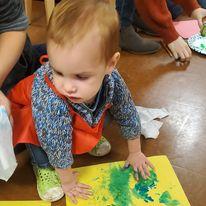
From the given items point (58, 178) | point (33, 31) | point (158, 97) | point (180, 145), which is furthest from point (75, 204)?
point (33, 31)

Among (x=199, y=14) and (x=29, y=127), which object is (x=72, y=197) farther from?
(x=199, y=14)

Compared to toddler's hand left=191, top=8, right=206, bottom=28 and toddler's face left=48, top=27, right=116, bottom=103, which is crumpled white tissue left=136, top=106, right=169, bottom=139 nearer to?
toddler's face left=48, top=27, right=116, bottom=103

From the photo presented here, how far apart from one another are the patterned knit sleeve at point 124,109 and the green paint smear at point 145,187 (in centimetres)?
12

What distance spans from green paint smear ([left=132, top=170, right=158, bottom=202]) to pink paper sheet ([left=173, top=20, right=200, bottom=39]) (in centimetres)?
88

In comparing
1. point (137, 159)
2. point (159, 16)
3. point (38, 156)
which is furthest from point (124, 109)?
point (159, 16)

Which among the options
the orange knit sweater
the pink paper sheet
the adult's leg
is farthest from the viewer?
the pink paper sheet

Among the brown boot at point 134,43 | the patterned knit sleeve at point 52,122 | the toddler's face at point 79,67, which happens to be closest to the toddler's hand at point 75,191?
the patterned knit sleeve at point 52,122

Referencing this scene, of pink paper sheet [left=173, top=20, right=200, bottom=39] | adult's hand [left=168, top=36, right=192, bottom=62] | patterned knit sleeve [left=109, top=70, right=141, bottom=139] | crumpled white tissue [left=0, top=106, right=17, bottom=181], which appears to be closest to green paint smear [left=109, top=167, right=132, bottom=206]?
patterned knit sleeve [left=109, top=70, right=141, bottom=139]

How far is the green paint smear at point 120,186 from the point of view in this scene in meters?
0.90

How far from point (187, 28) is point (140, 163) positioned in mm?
939

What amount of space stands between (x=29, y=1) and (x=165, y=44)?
26.4 inches

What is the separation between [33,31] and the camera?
1712mm

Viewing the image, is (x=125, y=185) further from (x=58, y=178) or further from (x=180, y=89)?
(x=180, y=89)

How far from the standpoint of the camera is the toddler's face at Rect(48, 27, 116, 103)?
677mm
